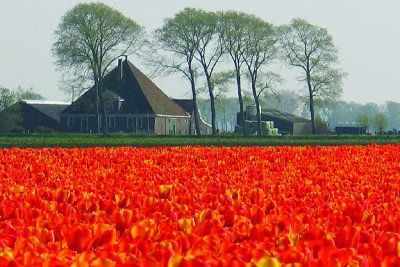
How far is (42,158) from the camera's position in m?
15.2

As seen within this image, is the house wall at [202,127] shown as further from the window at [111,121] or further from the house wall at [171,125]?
the window at [111,121]

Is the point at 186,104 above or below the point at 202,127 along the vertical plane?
above

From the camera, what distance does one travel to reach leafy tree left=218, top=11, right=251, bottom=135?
222ft

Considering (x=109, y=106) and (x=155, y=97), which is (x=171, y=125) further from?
(x=109, y=106)

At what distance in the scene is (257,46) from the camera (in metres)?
68.9

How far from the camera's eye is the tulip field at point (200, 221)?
12.7 ft

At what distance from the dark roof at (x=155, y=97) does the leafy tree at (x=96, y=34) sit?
36.1ft

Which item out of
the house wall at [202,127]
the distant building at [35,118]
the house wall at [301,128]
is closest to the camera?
the distant building at [35,118]

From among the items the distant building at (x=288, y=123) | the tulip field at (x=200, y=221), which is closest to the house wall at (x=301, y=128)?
the distant building at (x=288, y=123)

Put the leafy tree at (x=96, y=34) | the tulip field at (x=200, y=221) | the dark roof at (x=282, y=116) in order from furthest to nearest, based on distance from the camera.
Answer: the dark roof at (x=282, y=116), the leafy tree at (x=96, y=34), the tulip field at (x=200, y=221)

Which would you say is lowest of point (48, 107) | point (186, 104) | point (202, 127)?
point (202, 127)

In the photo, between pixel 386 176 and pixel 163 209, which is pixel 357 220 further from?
pixel 386 176

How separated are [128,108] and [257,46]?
14558 millimetres

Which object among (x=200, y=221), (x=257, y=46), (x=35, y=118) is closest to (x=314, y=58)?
(x=257, y=46)
